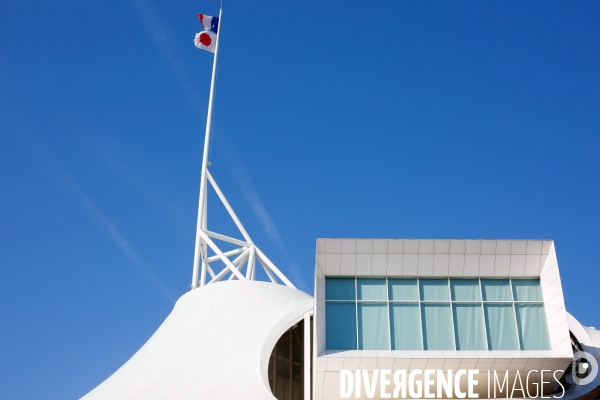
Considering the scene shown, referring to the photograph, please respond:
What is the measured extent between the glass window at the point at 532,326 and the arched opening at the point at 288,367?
12.3 meters

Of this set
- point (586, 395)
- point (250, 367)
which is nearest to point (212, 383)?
point (250, 367)

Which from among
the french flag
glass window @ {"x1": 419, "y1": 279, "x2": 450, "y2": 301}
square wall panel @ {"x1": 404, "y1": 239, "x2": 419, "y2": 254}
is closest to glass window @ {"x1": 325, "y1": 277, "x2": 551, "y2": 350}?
glass window @ {"x1": 419, "y1": 279, "x2": 450, "y2": 301}

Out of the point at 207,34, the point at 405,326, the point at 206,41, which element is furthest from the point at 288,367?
the point at 207,34

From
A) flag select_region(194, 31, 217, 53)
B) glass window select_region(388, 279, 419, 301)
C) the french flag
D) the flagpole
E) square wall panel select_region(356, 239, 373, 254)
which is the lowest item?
glass window select_region(388, 279, 419, 301)

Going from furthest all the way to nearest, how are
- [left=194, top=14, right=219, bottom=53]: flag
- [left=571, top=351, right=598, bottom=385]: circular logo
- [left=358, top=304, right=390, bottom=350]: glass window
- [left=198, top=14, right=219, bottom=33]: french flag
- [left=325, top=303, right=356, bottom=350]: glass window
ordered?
[left=194, top=14, right=219, bottom=53]: flag
[left=198, top=14, right=219, bottom=33]: french flag
[left=571, top=351, right=598, bottom=385]: circular logo
[left=325, top=303, right=356, bottom=350]: glass window
[left=358, top=304, right=390, bottom=350]: glass window

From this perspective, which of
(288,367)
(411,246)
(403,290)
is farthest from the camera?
(288,367)

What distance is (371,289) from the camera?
36.5 meters

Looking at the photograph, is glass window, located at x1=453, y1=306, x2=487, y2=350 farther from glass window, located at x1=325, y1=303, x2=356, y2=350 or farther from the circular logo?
the circular logo

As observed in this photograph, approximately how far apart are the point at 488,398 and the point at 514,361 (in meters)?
2.45

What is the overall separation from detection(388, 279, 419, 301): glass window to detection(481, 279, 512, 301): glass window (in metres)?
3.34

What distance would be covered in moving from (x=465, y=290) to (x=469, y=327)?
6.00ft

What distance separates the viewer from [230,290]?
43656 millimetres

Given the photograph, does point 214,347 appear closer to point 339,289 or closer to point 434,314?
point 339,289

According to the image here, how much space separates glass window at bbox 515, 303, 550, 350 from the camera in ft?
117
